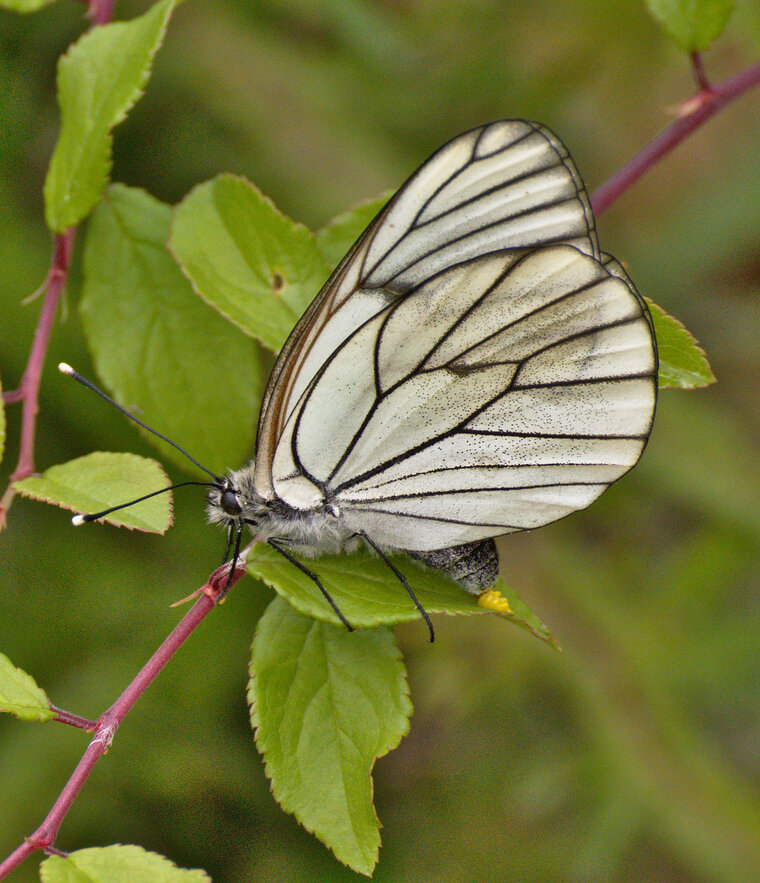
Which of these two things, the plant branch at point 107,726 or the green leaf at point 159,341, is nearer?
the plant branch at point 107,726

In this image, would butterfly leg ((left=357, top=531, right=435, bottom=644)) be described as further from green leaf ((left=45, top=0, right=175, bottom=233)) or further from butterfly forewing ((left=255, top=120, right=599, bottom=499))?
green leaf ((left=45, top=0, right=175, bottom=233))

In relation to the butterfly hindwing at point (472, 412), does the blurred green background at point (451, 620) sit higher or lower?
lower

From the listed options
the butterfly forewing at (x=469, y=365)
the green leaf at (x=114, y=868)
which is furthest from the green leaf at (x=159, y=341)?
the green leaf at (x=114, y=868)

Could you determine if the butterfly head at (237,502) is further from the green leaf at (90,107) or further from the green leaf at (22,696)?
the green leaf at (90,107)

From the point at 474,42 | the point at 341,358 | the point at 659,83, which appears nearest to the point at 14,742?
the point at 341,358

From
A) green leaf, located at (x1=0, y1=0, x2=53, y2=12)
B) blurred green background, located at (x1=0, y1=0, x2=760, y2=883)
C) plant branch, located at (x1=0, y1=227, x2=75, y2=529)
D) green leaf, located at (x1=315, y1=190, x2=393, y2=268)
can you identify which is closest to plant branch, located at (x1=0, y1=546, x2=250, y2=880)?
plant branch, located at (x1=0, y1=227, x2=75, y2=529)
